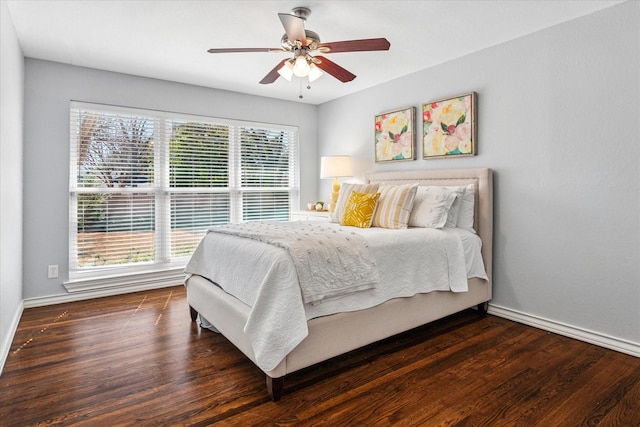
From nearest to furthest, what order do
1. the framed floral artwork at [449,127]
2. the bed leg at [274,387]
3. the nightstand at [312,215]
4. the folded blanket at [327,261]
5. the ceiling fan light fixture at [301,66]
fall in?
the bed leg at [274,387] → the folded blanket at [327,261] → the ceiling fan light fixture at [301,66] → the framed floral artwork at [449,127] → the nightstand at [312,215]

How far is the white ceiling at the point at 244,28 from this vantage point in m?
2.48

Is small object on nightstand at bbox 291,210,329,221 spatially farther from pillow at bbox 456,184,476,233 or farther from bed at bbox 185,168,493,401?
pillow at bbox 456,184,476,233

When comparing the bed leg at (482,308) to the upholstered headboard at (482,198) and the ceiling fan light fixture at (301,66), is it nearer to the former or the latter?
the upholstered headboard at (482,198)

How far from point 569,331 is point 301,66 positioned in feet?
9.33

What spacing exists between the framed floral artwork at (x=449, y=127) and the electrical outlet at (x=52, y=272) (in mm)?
3906

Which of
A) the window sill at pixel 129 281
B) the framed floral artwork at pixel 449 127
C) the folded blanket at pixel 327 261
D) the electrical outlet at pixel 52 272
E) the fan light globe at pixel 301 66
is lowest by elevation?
the window sill at pixel 129 281

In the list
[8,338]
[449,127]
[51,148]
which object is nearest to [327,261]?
[449,127]

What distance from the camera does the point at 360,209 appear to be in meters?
3.23

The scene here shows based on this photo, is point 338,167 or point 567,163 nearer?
point 567,163

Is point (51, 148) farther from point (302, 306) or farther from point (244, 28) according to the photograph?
point (302, 306)

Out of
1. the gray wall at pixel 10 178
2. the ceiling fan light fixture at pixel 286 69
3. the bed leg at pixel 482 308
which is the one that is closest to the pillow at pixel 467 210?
Answer: the bed leg at pixel 482 308

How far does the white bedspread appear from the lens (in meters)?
1.85

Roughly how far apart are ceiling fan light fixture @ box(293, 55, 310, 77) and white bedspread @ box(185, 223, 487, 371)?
1.30m

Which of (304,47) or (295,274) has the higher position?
(304,47)
